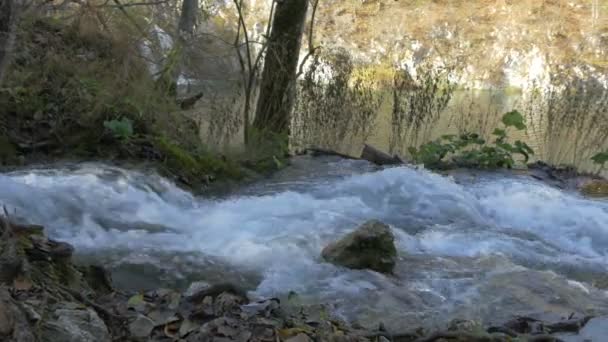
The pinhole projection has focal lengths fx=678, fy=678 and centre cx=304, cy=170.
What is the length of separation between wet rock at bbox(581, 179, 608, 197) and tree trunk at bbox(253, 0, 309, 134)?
11.8 feet

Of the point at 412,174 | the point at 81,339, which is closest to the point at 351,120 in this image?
the point at 412,174

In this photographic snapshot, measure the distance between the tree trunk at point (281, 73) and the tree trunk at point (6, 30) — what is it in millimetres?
6115

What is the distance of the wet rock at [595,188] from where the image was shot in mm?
7516

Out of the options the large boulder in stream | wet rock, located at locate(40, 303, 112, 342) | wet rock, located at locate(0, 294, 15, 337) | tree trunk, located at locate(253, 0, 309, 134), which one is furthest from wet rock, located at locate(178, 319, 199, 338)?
tree trunk, located at locate(253, 0, 309, 134)

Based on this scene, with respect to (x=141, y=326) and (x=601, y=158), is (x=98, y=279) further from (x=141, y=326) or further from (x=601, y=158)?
(x=601, y=158)

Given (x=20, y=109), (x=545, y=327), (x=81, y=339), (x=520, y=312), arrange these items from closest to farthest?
1. (x=81, y=339)
2. (x=545, y=327)
3. (x=520, y=312)
4. (x=20, y=109)

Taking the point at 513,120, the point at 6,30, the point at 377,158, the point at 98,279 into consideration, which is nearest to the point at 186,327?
the point at 98,279

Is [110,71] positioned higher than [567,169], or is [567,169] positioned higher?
[110,71]

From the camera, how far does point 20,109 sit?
6.32 meters

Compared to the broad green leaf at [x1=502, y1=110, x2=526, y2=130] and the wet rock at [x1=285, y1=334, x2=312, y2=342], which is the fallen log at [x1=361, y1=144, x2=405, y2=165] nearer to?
the broad green leaf at [x1=502, y1=110, x2=526, y2=130]

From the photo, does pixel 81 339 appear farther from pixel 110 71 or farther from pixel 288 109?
pixel 288 109

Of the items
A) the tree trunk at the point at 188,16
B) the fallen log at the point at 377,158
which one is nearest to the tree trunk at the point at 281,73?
the fallen log at the point at 377,158

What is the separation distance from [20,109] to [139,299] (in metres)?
4.18

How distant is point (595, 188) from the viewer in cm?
763
